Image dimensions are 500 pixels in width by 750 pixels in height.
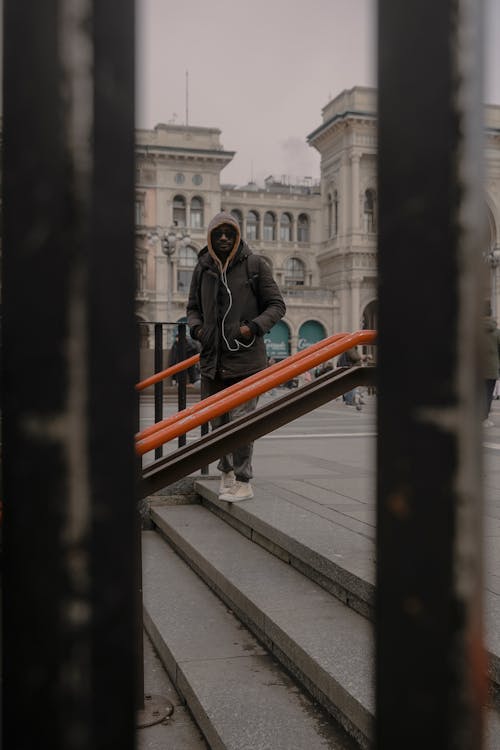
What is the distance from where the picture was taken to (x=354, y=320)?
52.2 m

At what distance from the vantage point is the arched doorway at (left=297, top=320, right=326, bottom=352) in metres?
52.4

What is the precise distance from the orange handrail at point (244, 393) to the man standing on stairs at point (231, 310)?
106 cm

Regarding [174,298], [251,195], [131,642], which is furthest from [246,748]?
[251,195]

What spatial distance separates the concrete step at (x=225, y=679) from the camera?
204 centimetres

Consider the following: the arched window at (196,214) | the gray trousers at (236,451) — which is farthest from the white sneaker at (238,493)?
the arched window at (196,214)

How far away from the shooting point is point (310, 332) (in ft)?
174

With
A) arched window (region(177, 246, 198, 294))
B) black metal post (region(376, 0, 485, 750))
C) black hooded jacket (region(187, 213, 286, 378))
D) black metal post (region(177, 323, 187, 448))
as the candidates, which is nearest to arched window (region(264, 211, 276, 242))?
arched window (region(177, 246, 198, 294))

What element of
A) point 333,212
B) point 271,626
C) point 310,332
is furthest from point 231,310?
point 333,212

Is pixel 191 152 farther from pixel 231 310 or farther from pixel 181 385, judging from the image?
pixel 231 310

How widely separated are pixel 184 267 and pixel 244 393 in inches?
2022

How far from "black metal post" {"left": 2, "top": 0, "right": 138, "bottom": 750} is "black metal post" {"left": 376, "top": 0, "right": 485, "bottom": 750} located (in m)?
0.13

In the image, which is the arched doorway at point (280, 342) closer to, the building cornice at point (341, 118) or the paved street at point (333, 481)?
the building cornice at point (341, 118)

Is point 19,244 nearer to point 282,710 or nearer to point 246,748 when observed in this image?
point 246,748

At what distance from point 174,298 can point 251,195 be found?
14.9 meters
